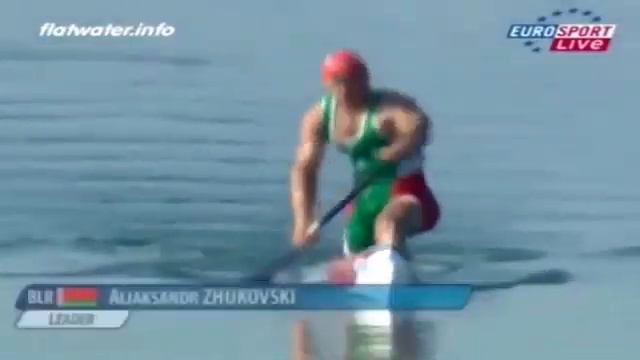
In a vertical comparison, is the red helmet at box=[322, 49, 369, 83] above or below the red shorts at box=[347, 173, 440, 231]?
above

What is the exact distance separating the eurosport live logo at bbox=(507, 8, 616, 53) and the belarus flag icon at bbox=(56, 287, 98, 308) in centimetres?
126

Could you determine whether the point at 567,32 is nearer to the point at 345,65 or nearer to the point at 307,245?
the point at 345,65

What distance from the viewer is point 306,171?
141 inches

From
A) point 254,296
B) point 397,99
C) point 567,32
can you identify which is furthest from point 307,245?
point 567,32

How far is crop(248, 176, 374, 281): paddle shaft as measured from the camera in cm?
361

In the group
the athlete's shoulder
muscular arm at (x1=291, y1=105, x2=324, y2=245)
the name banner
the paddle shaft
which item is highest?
the athlete's shoulder

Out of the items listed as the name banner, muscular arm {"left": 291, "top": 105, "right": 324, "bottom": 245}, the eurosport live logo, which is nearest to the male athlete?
muscular arm {"left": 291, "top": 105, "right": 324, "bottom": 245}

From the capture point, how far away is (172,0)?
3.57 m

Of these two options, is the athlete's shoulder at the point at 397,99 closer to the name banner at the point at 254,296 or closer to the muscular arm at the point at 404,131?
the muscular arm at the point at 404,131

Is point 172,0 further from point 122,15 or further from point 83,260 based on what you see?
point 83,260

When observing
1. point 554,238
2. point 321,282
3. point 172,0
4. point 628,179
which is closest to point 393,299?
point 321,282

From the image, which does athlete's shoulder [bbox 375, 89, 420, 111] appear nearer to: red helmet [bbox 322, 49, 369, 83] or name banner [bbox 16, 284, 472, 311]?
red helmet [bbox 322, 49, 369, 83]

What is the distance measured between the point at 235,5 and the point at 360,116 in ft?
1.41

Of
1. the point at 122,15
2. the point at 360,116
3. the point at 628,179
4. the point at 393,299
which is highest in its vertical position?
the point at 122,15
